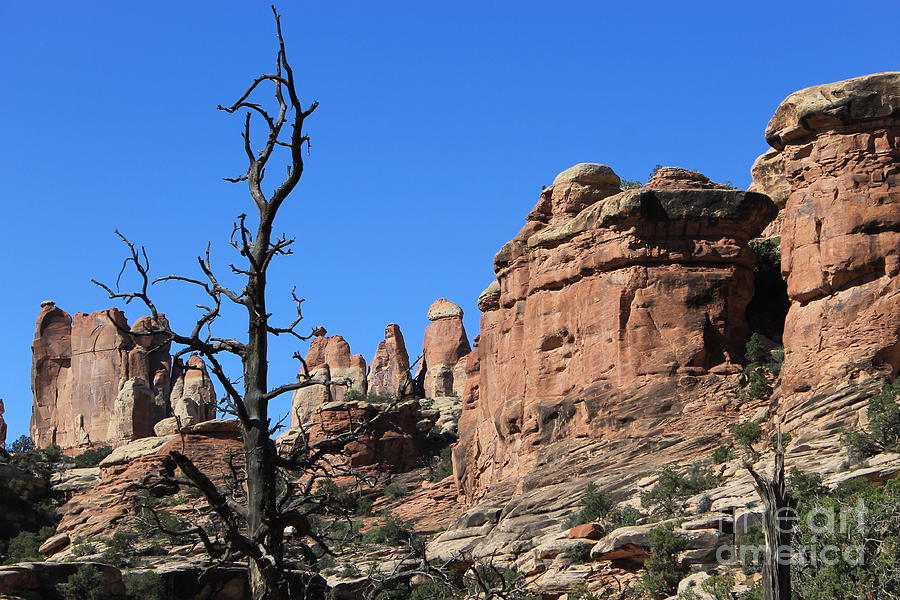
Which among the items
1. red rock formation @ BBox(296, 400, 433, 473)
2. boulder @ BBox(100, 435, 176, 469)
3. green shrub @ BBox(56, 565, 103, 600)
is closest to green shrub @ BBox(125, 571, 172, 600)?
green shrub @ BBox(56, 565, 103, 600)

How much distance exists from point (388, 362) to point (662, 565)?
96.3 metres

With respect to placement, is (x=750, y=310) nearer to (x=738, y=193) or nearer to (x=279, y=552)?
(x=738, y=193)

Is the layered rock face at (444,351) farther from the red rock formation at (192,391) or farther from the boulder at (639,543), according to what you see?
the boulder at (639,543)

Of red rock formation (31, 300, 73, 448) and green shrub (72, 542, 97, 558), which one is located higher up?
red rock formation (31, 300, 73, 448)

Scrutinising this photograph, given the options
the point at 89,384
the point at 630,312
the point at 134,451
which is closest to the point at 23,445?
the point at 89,384

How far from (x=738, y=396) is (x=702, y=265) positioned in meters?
5.44

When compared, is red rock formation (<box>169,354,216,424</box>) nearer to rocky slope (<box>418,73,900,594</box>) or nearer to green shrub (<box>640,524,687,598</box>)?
rocky slope (<box>418,73,900,594</box>)

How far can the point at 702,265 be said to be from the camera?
4688 cm

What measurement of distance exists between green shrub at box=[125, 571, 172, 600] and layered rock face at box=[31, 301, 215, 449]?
60.6 m

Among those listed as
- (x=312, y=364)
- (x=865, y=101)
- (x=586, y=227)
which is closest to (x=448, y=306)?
(x=312, y=364)

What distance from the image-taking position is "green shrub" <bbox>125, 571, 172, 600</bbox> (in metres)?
47.3

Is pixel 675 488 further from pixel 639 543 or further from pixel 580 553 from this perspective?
pixel 639 543

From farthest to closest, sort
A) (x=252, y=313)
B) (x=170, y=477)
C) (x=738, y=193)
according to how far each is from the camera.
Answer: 1. (x=738, y=193)
2. (x=252, y=313)
3. (x=170, y=477)

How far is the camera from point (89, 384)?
393 feet
